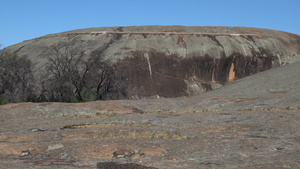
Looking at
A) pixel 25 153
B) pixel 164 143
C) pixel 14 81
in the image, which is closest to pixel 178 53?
pixel 14 81

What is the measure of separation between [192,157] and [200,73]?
3869 centimetres

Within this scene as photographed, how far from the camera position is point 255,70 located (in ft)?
168

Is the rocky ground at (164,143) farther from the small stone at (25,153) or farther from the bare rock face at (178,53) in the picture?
the bare rock face at (178,53)

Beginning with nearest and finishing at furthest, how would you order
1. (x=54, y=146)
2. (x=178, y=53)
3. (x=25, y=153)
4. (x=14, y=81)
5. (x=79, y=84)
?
(x=25, y=153) → (x=54, y=146) → (x=14, y=81) → (x=79, y=84) → (x=178, y=53)

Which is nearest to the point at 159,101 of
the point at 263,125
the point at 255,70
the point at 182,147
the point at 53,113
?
the point at 53,113

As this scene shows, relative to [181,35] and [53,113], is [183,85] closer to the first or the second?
[181,35]

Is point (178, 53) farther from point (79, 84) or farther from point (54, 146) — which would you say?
point (54, 146)

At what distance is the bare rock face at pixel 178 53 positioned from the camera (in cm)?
4509

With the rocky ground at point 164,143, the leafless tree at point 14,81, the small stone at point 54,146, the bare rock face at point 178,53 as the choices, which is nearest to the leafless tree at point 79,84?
the leafless tree at point 14,81

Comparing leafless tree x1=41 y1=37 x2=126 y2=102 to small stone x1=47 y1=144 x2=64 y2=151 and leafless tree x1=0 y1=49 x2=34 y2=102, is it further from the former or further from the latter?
small stone x1=47 y1=144 x2=64 y2=151

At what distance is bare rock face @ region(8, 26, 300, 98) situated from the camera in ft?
148

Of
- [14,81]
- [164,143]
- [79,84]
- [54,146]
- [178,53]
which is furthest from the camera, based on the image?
[178,53]

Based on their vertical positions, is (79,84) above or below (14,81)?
below

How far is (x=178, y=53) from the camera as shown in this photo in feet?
161
